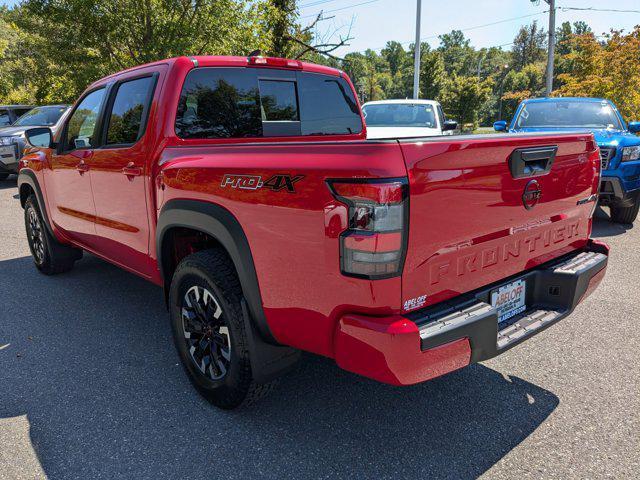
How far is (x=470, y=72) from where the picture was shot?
344 feet

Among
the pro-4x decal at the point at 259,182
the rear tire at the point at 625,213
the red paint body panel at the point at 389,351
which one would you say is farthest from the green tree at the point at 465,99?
the red paint body panel at the point at 389,351

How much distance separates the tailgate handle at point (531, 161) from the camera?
2.26m

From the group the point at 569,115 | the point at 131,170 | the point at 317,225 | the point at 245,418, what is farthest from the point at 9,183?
the point at 317,225

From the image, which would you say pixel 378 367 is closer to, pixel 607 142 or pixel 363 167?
pixel 363 167

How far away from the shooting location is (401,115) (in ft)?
32.2

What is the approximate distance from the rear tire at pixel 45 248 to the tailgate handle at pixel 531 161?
459 cm

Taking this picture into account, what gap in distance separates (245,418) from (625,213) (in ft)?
22.0

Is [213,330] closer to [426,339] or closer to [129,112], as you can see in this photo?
[426,339]

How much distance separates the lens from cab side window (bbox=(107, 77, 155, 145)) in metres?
3.26

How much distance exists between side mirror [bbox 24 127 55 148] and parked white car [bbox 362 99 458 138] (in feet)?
19.3

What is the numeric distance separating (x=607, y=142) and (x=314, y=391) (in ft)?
19.3

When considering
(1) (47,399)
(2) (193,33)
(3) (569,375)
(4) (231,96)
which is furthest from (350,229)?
(2) (193,33)

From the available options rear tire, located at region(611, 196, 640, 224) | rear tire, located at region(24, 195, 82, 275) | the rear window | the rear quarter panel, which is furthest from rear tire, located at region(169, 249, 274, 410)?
rear tire, located at region(611, 196, 640, 224)

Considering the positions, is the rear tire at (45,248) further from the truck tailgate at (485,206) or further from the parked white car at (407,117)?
the parked white car at (407,117)
